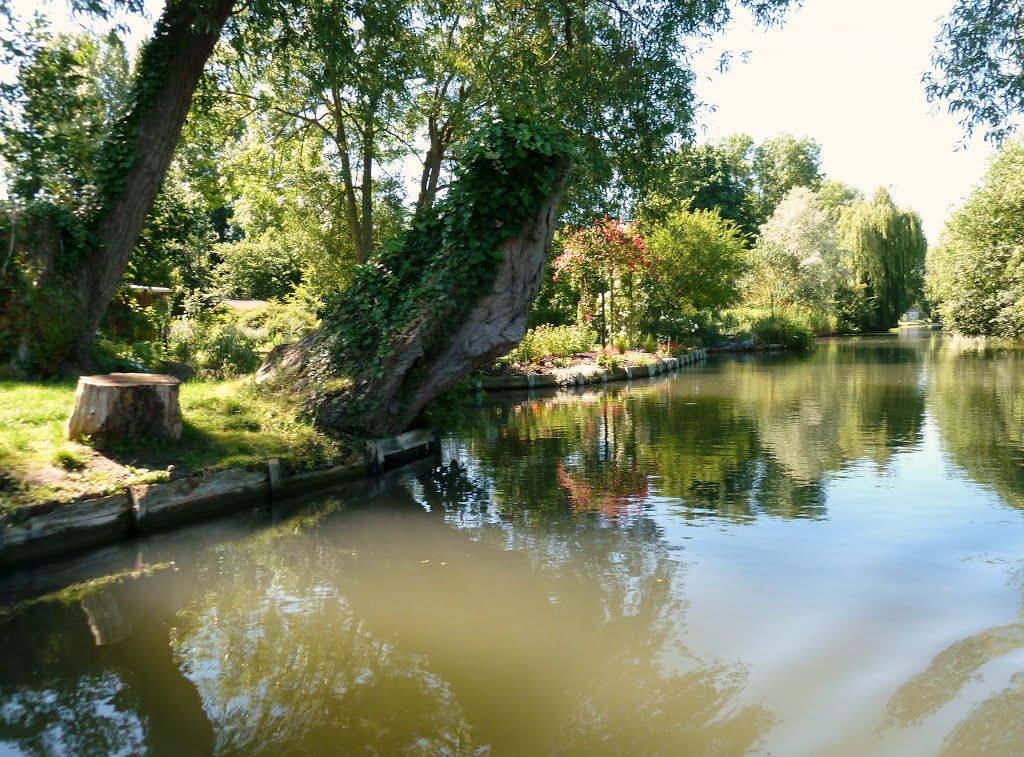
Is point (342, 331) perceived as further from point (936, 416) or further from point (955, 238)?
point (955, 238)

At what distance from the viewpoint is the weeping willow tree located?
49.0 metres

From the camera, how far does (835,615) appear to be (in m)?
5.10

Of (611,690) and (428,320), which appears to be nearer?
(611,690)

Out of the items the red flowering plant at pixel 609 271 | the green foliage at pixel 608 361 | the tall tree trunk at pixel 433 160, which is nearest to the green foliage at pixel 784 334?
the red flowering plant at pixel 609 271

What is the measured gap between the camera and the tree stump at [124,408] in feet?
24.2

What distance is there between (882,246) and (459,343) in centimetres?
4768

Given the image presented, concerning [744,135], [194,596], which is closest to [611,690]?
[194,596]

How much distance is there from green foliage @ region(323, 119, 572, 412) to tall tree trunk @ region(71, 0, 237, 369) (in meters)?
3.24

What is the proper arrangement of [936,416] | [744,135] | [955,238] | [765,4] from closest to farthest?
[765,4] < [936,416] < [955,238] < [744,135]

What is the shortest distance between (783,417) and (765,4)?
289 inches

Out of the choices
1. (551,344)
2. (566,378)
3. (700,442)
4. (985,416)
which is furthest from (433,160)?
(985,416)

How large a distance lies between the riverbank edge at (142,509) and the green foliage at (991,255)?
1196 inches

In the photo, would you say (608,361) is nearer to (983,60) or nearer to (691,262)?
(691,262)

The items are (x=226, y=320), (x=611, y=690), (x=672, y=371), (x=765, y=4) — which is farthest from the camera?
(x=672, y=371)
